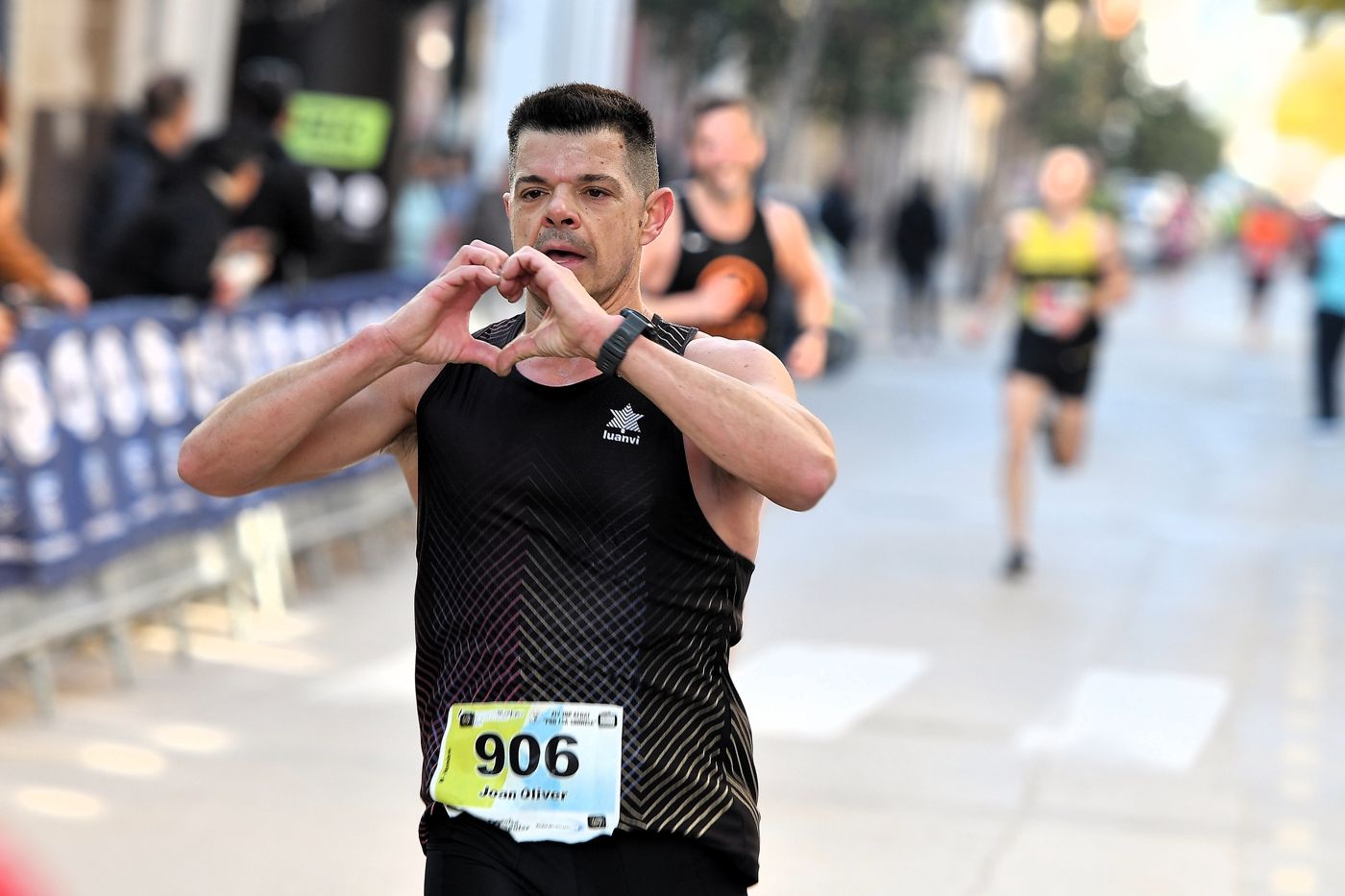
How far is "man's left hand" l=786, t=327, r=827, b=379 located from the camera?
793cm

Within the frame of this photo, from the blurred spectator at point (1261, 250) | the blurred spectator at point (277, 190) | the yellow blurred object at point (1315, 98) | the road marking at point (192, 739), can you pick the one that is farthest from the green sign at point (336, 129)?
the yellow blurred object at point (1315, 98)

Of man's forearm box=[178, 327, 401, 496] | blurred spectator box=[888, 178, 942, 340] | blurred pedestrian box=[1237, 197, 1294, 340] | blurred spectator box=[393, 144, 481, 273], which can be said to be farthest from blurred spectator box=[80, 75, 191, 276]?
blurred pedestrian box=[1237, 197, 1294, 340]

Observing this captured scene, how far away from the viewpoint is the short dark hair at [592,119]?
303cm

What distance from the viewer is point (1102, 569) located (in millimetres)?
11445

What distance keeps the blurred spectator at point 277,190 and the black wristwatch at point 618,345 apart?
7869 millimetres

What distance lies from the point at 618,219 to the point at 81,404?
502 centimetres

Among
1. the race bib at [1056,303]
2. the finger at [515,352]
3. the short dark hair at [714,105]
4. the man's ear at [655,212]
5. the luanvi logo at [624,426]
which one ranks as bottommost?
the race bib at [1056,303]

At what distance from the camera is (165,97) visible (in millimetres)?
10625

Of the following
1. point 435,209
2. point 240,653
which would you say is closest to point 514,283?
point 240,653

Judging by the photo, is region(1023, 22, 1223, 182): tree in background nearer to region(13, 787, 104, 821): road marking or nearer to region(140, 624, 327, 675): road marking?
region(140, 624, 327, 675): road marking

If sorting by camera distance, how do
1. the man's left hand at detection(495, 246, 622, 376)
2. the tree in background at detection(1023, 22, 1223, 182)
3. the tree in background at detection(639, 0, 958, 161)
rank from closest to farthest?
the man's left hand at detection(495, 246, 622, 376), the tree in background at detection(639, 0, 958, 161), the tree in background at detection(1023, 22, 1223, 182)

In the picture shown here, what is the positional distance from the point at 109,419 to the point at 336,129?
7379 millimetres

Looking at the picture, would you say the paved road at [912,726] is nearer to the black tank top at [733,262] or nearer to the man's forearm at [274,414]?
the black tank top at [733,262]

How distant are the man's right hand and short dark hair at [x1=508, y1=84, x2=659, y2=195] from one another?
21cm
